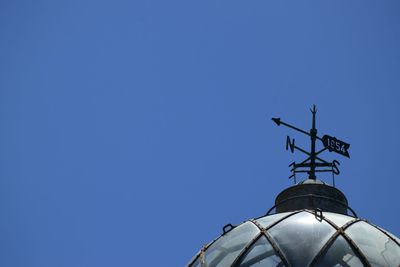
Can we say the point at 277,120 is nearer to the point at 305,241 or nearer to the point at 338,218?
the point at 338,218

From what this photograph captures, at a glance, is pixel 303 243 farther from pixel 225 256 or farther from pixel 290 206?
pixel 290 206

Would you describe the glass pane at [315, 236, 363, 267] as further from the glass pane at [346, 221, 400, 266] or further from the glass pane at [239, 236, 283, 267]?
the glass pane at [239, 236, 283, 267]

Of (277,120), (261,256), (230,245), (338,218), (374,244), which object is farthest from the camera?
(277,120)

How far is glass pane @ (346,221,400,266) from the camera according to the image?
13844 millimetres

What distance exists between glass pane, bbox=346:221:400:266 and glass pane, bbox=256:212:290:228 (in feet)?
4.48

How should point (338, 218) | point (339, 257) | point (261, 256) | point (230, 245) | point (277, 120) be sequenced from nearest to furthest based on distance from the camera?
point (339, 257) → point (261, 256) → point (230, 245) → point (338, 218) → point (277, 120)

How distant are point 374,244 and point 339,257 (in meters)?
1.13

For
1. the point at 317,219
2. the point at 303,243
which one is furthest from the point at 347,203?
the point at 303,243

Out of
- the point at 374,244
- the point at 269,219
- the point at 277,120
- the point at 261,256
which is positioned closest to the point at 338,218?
the point at 374,244

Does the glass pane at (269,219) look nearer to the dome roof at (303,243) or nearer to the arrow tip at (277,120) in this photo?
the dome roof at (303,243)

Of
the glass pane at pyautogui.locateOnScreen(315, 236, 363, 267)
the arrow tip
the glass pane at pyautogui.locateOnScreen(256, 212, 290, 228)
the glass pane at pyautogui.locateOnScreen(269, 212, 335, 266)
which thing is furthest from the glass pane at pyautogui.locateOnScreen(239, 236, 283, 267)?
the arrow tip

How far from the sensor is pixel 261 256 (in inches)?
541

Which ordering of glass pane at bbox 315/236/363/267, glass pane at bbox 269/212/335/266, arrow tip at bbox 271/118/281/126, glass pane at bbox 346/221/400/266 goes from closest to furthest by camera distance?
glass pane at bbox 315/236/363/267, glass pane at bbox 269/212/335/266, glass pane at bbox 346/221/400/266, arrow tip at bbox 271/118/281/126

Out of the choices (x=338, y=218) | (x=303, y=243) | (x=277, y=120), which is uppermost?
(x=277, y=120)
